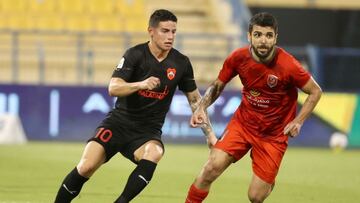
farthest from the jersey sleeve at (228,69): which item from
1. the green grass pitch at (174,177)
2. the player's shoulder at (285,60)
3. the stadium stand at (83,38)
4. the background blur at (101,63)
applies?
the stadium stand at (83,38)

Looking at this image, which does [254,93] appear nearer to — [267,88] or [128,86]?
[267,88]

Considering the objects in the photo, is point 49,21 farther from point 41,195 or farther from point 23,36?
point 41,195

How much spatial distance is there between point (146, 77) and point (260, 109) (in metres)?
1.16

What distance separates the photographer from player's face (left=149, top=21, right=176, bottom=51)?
29.7ft

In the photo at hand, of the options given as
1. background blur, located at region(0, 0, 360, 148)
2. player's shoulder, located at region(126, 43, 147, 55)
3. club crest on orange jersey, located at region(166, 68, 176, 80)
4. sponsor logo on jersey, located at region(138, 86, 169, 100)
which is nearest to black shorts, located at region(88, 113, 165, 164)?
sponsor logo on jersey, located at region(138, 86, 169, 100)

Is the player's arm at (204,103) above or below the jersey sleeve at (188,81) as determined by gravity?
below

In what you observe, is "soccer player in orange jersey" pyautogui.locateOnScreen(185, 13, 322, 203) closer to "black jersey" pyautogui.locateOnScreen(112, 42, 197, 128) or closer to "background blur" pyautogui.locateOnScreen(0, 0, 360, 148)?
"black jersey" pyautogui.locateOnScreen(112, 42, 197, 128)

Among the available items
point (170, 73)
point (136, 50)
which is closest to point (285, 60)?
point (170, 73)

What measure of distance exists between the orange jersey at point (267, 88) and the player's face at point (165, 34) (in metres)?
0.61

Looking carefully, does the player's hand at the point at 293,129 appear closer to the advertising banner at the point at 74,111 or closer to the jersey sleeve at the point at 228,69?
the jersey sleeve at the point at 228,69

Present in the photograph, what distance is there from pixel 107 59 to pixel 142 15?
7.81 ft

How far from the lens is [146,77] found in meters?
9.16

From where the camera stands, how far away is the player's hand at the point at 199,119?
908 cm

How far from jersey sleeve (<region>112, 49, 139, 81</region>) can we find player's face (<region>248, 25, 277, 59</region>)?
Answer: 1.14 metres
